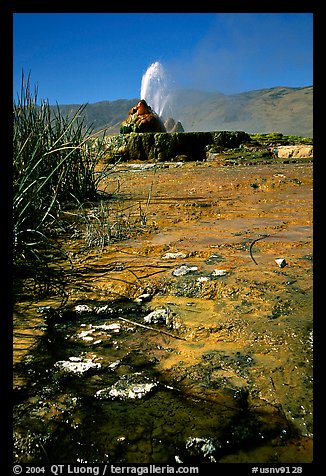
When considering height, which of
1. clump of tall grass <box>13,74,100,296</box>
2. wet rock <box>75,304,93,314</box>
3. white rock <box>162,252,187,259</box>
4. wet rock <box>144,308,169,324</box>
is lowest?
wet rock <box>144,308,169,324</box>

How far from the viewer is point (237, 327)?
114 centimetres

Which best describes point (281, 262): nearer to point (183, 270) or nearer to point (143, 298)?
point (183, 270)

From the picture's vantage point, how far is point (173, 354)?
3.51 ft

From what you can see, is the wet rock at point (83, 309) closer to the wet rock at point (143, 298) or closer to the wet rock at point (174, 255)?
the wet rock at point (143, 298)

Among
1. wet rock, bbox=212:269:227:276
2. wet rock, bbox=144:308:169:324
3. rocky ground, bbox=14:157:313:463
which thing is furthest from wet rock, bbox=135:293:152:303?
wet rock, bbox=212:269:227:276

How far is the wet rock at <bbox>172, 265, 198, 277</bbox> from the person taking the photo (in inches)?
58.8

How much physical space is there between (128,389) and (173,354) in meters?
0.18

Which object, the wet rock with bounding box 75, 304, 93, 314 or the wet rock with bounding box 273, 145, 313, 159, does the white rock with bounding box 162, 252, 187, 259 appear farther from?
the wet rock with bounding box 273, 145, 313, 159

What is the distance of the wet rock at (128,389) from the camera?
2.95 ft
